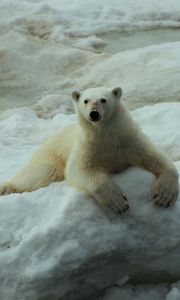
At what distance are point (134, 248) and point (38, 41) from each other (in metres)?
8.04

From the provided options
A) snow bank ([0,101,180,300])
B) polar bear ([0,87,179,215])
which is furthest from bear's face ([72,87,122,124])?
snow bank ([0,101,180,300])

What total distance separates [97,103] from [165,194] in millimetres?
813

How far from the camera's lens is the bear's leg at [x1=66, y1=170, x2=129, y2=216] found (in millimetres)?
3986

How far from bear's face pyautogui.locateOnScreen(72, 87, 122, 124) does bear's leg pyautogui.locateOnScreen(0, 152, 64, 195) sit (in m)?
0.71

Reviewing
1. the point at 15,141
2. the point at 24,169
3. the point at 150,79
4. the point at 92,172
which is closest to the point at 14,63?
the point at 150,79

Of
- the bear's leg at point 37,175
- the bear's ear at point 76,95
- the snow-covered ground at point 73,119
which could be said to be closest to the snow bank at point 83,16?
the snow-covered ground at point 73,119

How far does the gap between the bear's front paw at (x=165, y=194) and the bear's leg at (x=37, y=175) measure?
1142 millimetres

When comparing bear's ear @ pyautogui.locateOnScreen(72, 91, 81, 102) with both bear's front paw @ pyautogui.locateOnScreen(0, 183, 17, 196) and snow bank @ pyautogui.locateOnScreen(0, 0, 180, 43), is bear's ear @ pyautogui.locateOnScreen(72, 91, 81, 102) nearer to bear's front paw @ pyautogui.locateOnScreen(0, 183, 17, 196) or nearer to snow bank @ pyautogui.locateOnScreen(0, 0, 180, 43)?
bear's front paw @ pyautogui.locateOnScreen(0, 183, 17, 196)

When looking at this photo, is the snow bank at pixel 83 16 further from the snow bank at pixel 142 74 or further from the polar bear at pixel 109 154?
the polar bear at pixel 109 154

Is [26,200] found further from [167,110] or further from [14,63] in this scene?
[14,63]

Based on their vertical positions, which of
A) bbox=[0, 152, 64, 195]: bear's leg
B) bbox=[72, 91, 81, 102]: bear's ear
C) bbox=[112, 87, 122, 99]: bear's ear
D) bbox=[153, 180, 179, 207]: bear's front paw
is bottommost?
bbox=[0, 152, 64, 195]: bear's leg

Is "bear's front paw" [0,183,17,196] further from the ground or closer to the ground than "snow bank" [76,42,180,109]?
further from the ground

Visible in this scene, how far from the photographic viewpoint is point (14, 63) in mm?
10367

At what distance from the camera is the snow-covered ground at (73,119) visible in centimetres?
387
